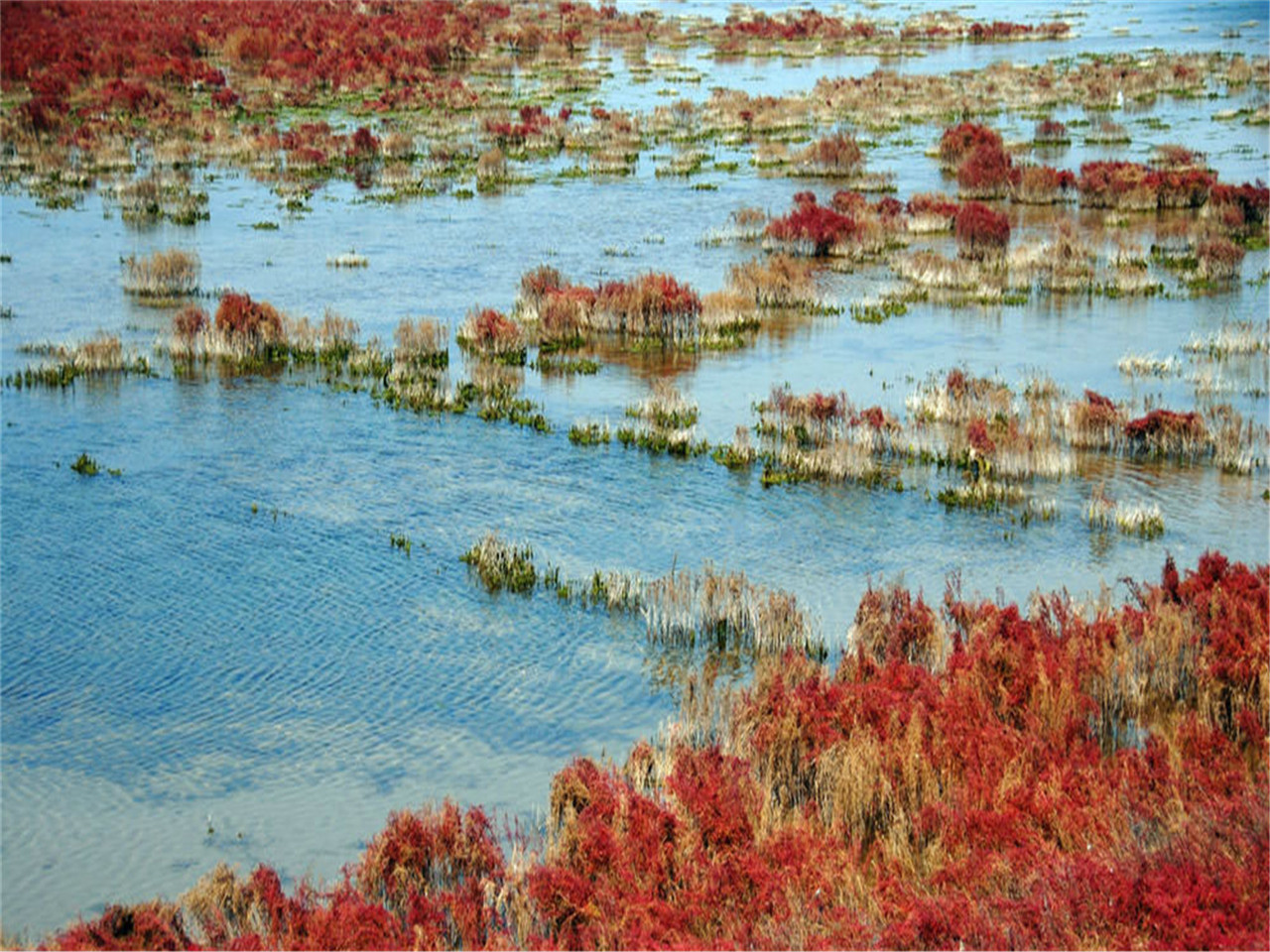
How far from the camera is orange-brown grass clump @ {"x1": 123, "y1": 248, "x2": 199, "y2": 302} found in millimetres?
30094

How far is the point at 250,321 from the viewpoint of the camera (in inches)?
1025

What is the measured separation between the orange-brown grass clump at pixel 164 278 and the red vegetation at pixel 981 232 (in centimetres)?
1699

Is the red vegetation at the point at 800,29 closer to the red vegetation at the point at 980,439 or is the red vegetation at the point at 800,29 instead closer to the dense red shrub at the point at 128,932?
the red vegetation at the point at 980,439

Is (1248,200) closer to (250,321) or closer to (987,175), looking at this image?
(987,175)

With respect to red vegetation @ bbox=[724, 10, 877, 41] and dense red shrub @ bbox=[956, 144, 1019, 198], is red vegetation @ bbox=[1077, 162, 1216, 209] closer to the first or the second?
dense red shrub @ bbox=[956, 144, 1019, 198]

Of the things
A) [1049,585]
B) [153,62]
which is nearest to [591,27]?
[153,62]

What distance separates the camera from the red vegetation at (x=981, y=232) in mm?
31703

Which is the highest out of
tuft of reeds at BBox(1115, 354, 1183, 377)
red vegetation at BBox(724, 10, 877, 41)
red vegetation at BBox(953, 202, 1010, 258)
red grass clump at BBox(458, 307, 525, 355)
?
A: red vegetation at BBox(724, 10, 877, 41)

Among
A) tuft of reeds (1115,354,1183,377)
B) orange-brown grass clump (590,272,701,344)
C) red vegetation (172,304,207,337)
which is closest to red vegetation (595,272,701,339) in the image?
orange-brown grass clump (590,272,701,344)

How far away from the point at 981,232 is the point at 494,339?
40.6ft

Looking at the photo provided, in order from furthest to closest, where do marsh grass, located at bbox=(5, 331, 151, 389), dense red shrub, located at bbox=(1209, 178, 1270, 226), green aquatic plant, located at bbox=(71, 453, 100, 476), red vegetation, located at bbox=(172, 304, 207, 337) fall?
1. dense red shrub, located at bbox=(1209, 178, 1270, 226)
2. red vegetation, located at bbox=(172, 304, 207, 337)
3. marsh grass, located at bbox=(5, 331, 151, 389)
4. green aquatic plant, located at bbox=(71, 453, 100, 476)

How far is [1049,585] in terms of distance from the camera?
1602 cm

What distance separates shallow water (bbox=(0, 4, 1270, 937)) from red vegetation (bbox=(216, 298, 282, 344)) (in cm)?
146

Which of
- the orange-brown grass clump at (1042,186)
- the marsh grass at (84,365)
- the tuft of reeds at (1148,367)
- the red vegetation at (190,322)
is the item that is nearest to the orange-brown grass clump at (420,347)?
the red vegetation at (190,322)
